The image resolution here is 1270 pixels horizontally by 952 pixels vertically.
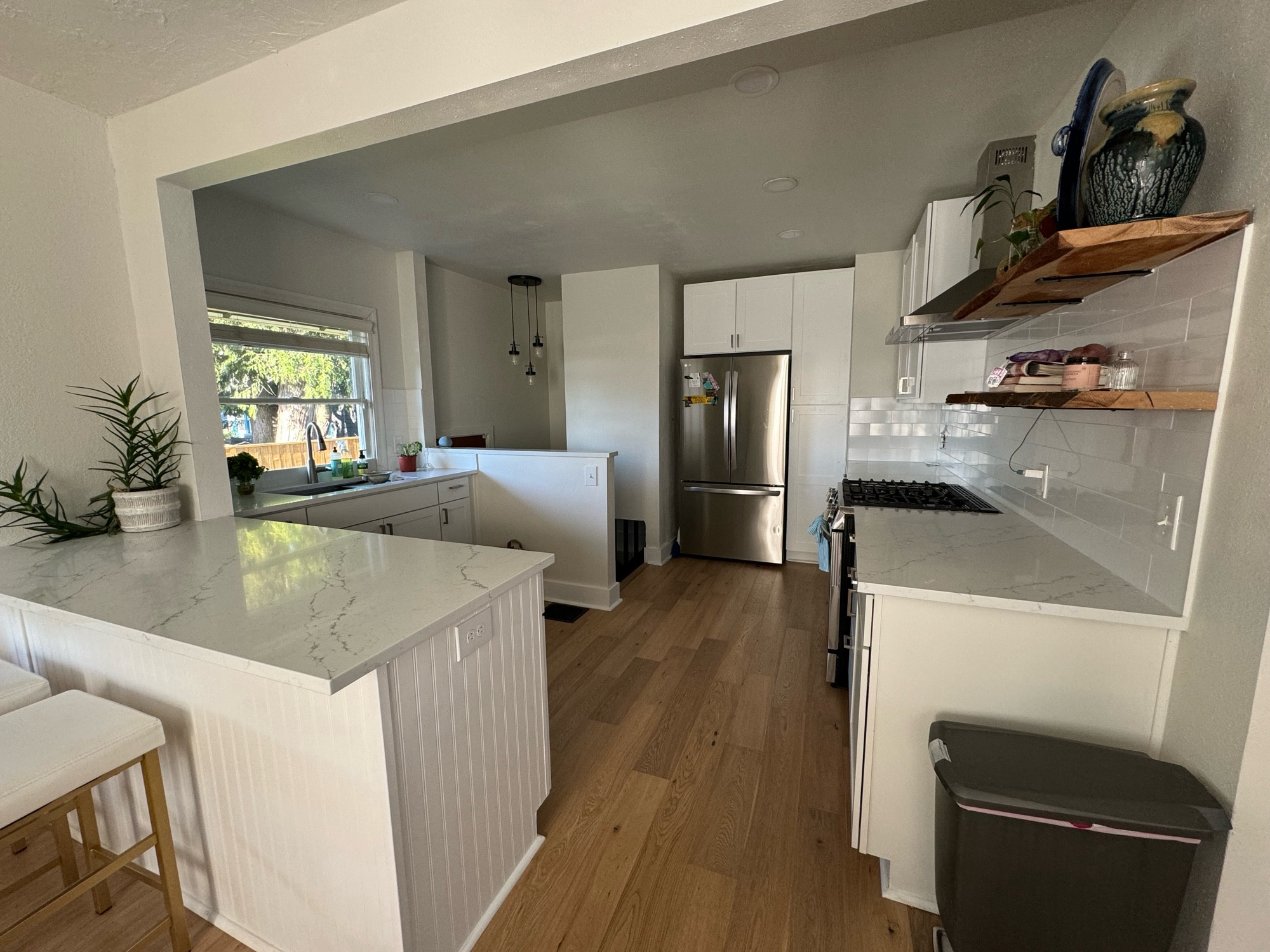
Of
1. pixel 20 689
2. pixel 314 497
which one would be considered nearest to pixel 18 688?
pixel 20 689

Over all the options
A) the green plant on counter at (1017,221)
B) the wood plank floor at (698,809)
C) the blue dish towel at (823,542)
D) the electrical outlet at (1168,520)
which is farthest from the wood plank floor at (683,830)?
the green plant on counter at (1017,221)

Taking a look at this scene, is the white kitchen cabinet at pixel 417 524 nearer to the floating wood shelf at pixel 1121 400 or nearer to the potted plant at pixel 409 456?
the potted plant at pixel 409 456

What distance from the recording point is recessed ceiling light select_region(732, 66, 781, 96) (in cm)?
158

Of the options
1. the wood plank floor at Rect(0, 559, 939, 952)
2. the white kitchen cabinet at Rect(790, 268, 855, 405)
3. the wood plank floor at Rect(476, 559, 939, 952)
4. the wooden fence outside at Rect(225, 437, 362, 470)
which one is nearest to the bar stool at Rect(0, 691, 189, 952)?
the wood plank floor at Rect(0, 559, 939, 952)

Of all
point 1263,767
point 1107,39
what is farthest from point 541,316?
point 1263,767

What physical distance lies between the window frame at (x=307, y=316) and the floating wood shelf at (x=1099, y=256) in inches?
107

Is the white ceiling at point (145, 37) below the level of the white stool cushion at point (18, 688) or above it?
above

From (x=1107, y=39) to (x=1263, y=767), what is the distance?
1.89 m

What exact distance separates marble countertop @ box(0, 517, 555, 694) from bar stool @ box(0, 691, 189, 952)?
0.64 feet

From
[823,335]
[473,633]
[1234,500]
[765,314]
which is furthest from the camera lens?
[765,314]

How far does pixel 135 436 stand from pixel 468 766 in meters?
1.81

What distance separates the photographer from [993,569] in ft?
4.31

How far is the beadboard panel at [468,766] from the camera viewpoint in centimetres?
100

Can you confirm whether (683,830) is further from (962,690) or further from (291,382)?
(291,382)
